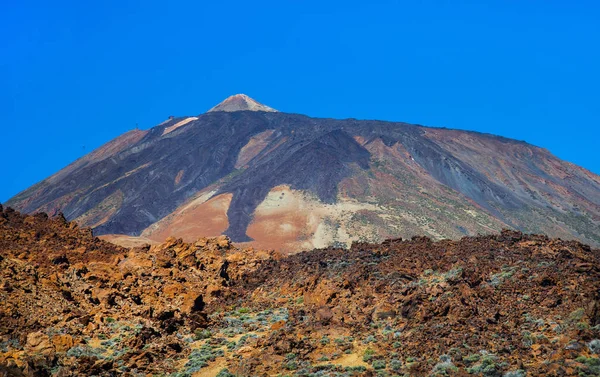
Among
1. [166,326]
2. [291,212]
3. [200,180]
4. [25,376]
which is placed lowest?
[25,376]

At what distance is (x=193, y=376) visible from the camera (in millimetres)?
21609

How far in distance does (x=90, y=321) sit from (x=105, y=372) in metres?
4.61

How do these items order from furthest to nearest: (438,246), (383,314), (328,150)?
(328,150)
(438,246)
(383,314)

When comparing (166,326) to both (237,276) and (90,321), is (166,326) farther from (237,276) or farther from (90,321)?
(237,276)

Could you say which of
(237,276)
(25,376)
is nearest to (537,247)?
(237,276)

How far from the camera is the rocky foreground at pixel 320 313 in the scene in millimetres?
19984

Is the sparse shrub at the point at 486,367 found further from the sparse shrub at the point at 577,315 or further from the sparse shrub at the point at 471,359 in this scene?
the sparse shrub at the point at 577,315

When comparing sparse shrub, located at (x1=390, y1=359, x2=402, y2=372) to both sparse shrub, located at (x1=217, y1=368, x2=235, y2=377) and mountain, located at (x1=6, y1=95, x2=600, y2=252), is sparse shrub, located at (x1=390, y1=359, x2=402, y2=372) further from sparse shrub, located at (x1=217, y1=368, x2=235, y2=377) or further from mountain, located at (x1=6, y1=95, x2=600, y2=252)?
mountain, located at (x1=6, y1=95, x2=600, y2=252)

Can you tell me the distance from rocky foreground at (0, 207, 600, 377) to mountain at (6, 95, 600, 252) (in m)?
43.2

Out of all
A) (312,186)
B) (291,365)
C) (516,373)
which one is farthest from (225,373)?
(312,186)

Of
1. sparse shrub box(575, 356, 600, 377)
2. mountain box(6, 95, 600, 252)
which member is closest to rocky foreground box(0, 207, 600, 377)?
sparse shrub box(575, 356, 600, 377)

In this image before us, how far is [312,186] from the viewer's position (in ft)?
356

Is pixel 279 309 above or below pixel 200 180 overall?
below

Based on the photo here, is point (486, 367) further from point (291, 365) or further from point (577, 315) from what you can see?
point (291, 365)
